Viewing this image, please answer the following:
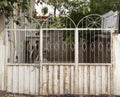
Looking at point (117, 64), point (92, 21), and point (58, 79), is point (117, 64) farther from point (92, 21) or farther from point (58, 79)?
point (58, 79)

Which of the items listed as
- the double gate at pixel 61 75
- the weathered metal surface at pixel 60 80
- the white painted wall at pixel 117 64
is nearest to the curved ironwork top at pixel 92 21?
the double gate at pixel 61 75

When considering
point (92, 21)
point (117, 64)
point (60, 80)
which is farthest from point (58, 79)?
point (92, 21)

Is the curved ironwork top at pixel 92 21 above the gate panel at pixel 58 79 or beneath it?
above

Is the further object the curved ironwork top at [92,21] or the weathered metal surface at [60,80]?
the curved ironwork top at [92,21]

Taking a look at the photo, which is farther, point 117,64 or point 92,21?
point 92,21

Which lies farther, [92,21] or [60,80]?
[92,21]

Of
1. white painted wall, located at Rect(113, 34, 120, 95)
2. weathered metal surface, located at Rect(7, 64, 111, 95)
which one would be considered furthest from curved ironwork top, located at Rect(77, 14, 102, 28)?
weathered metal surface, located at Rect(7, 64, 111, 95)

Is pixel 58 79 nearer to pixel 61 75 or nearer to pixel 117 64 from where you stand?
pixel 61 75

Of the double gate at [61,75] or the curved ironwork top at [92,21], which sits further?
the curved ironwork top at [92,21]

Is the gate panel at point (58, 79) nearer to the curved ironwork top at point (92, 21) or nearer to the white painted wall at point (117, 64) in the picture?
the white painted wall at point (117, 64)

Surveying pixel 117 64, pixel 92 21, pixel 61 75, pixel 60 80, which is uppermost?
pixel 92 21

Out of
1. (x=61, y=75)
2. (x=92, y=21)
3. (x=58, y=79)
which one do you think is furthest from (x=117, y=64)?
(x=58, y=79)

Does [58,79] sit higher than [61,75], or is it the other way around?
[61,75]

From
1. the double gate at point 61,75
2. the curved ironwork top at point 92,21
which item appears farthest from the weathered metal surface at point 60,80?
the curved ironwork top at point 92,21
